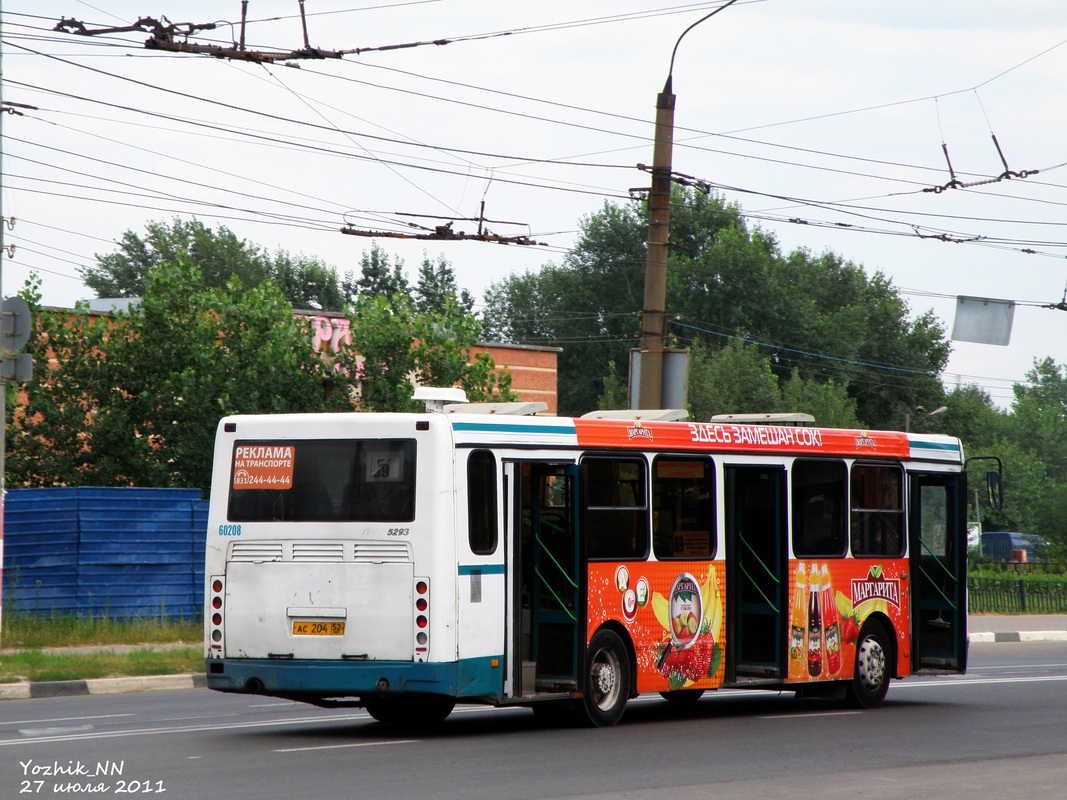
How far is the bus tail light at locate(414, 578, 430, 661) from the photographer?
467 inches

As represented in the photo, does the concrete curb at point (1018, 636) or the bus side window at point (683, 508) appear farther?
the concrete curb at point (1018, 636)

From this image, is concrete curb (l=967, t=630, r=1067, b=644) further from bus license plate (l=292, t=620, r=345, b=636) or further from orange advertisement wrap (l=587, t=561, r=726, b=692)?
bus license plate (l=292, t=620, r=345, b=636)

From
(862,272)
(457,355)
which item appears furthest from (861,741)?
(862,272)

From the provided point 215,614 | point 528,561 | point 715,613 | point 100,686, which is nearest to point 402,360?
point 100,686

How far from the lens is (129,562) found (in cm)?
2336

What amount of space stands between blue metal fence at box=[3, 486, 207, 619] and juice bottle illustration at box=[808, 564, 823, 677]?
11693 mm

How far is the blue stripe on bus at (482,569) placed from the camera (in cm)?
1215

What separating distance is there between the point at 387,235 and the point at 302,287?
60354 mm

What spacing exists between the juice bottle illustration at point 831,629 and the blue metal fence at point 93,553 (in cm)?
1167

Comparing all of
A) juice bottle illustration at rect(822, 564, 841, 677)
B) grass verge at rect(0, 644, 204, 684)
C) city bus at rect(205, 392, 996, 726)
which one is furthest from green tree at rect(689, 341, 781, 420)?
city bus at rect(205, 392, 996, 726)

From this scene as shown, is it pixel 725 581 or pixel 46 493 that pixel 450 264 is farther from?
pixel 725 581

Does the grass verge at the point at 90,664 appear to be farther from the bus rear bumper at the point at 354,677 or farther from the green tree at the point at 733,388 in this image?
the green tree at the point at 733,388

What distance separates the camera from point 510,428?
12734 mm

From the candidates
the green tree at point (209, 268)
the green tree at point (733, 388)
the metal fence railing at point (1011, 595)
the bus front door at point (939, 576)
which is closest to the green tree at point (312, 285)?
the green tree at point (209, 268)
